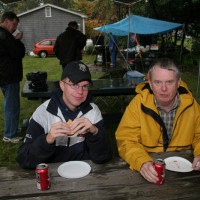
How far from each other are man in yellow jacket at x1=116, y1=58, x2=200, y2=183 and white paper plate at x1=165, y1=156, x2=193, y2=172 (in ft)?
0.58

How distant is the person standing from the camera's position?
4.55m

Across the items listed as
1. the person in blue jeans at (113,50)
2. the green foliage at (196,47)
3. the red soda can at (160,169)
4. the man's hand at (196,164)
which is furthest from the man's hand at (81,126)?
the green foliage at (196,47)

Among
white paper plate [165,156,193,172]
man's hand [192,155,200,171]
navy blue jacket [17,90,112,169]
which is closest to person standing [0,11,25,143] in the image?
navy blue jacket [17,90,112,169]

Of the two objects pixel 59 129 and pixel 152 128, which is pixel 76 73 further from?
pixel 152 128

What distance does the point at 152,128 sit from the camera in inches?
94.3

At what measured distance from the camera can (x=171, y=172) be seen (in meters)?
2.00

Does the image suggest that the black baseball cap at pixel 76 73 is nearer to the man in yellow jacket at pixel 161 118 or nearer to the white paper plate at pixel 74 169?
the man in yellow jacket at pixel 161 118

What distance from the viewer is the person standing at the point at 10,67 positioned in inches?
179

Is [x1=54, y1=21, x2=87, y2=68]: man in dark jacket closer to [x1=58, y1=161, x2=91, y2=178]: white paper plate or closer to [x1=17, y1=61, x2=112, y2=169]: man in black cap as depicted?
[x1=17, y1=61, x2=112, y2=169]: man in black cap

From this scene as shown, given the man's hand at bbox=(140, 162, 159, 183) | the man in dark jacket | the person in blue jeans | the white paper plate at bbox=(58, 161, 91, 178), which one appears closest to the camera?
the man's hand at bbox=(140, 162, 159, 183)

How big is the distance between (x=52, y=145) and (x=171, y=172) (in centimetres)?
89

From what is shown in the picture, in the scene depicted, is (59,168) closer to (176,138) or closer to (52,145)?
(52,145)

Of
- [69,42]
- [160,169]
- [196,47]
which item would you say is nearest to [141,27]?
[69,42]

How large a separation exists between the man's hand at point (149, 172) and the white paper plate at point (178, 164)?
202 millimetres
